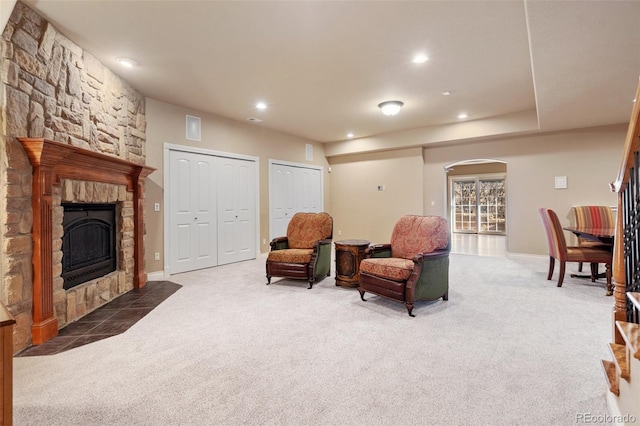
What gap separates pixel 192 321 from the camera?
2883 mm

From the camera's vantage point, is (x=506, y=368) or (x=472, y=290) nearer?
(x=506, y=368)

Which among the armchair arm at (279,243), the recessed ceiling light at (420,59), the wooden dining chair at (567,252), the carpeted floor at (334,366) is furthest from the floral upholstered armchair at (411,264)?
the recessed ceiling light at (420,59)

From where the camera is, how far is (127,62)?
344 centimetres

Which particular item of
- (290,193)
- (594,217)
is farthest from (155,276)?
(594,217)

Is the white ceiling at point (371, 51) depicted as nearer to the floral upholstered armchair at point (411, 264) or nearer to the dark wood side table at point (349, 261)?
the floral upholstered armchair at point (411, 264)

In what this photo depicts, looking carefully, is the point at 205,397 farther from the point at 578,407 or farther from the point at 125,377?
the point at 578,407

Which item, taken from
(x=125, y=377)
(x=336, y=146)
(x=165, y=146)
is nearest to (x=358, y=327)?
(x=125, y=377)

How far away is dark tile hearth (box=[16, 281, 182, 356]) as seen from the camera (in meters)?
2.40

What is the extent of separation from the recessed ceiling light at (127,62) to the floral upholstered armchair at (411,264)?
3385mm

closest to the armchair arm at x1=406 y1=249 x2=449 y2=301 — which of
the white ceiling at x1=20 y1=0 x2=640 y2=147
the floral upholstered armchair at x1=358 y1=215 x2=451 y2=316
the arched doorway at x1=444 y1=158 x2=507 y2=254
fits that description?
the floral upholstered armchair at x1=358 y1=215 x2=451 y2=316

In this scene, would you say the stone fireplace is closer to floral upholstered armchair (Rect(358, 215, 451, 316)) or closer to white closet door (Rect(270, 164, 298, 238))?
floral upholstered armchair (Rect(358, 215, 451, 316))

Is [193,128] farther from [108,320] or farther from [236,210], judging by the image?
[108,320]

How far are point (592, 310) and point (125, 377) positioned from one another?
4.04 meters

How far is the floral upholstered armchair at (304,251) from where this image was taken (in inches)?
160
